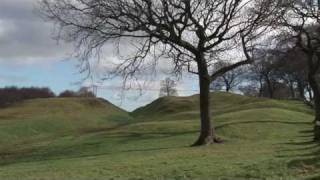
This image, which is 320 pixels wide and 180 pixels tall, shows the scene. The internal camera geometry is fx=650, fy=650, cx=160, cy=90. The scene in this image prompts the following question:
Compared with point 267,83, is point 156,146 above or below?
below

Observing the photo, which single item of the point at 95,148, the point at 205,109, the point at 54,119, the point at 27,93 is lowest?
the point at 95,148

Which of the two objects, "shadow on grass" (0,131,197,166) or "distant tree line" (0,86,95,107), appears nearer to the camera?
"shadow on grass" (0,131,197,166)

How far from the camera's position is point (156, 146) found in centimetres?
3344

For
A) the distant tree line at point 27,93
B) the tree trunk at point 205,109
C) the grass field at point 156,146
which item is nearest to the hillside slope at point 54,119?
the grass field at point 156,146

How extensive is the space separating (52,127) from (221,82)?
224ft

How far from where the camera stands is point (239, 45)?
3416 centimetres

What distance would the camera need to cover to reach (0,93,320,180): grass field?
1728 cm

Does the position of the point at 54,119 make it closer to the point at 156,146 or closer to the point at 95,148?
the point at 95,148

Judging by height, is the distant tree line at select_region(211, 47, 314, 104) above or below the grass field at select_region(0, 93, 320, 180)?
above

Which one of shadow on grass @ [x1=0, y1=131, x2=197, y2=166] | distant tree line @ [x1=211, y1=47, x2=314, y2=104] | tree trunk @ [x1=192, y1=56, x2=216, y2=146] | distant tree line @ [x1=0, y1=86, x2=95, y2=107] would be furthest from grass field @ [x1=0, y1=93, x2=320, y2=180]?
distant tree line @ [x1=0, y1=86, x2=95, y2=107]

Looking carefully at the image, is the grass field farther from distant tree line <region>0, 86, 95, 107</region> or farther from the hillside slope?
distant tree line <region>0, 86, 95, 107</region>

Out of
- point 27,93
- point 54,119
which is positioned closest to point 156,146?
point 54,119

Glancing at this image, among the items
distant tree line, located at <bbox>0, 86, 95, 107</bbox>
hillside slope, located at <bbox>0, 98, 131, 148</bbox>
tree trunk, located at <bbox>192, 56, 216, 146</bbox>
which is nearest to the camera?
tree trunk, located at <bbox>192, 56, 216, 146</bbox>

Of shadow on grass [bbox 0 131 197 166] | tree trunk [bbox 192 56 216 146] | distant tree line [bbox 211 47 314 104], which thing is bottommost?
shadow on grass [bbox 0 131 197 166]
